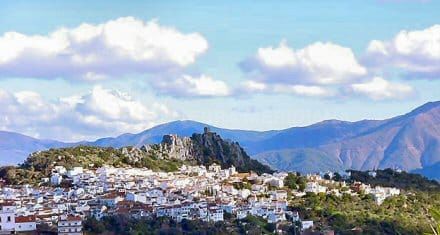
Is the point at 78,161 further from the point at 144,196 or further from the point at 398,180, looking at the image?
the point at 398,180

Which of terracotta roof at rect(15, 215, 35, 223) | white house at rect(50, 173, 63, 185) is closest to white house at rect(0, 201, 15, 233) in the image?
terracotta roof at rect(15, 215, 35, 223)

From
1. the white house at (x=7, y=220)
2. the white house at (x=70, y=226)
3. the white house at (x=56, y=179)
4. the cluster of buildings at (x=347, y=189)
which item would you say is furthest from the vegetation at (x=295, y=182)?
the white house at (x=7, y=220)

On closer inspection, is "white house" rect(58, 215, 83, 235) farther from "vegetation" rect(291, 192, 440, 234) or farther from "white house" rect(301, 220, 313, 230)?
"vegetation" rect(291, 192, 440, 234)

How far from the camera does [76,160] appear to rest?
77.3 meters

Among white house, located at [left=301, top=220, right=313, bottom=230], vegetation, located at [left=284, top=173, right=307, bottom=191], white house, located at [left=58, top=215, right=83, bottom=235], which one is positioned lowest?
white house, located at [left=301, top=220, right=313, bottom=230]

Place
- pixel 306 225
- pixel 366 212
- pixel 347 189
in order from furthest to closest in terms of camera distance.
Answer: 1. pixel 347 189
2. pixel 366 212
3. pixel 306 225

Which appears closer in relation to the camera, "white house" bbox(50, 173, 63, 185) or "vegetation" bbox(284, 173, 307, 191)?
"white house" bbox(50, 173, 63, 185)

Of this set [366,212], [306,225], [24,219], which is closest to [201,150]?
[366,212]

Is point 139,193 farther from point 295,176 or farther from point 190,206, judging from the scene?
point 295,176

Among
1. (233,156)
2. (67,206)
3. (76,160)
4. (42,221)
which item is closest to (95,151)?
(76,160)

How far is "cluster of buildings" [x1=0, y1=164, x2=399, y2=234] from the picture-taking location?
186 feet

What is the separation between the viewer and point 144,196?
64438 millimetres

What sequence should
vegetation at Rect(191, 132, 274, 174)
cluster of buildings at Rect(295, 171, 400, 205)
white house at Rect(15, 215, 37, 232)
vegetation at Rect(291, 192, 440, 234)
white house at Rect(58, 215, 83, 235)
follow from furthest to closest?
vegetation at Rect(191, 132, 274, 174) < cluster of buildings at Rect(295, 171, 400, 205) < vegetation at Rect(291, 192, 440, 234) < white house at Rect(15, 215, 37, 232) < white house at Rect(58, 215, 83, 235)

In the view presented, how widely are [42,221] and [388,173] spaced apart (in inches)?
1716
